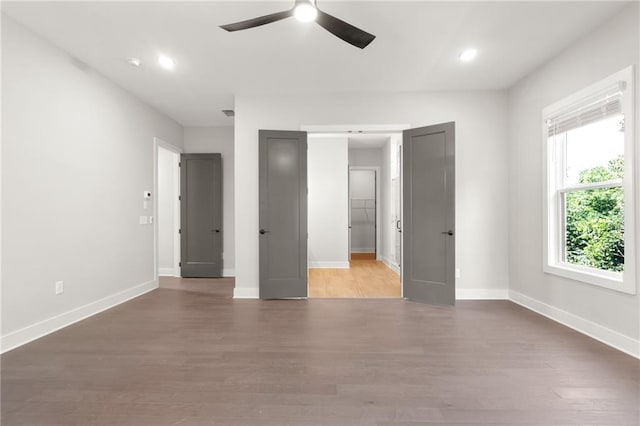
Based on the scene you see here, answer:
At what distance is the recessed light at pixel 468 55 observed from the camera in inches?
131

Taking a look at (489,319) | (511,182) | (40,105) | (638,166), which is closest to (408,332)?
(489,319)

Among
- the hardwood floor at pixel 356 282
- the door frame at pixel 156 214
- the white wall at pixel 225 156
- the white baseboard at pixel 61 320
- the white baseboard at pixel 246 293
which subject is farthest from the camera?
the white wall at pixel 225 156

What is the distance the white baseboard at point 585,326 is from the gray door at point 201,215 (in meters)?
4.98

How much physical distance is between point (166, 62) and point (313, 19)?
2.12 metres

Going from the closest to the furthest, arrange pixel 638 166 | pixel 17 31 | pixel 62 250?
1. pixel 638 166
2. pixel 17 31
3. pixel 62 250

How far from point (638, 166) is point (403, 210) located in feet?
7.77

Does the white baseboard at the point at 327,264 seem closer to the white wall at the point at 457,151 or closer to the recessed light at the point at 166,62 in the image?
the white wall at the point at 457,151

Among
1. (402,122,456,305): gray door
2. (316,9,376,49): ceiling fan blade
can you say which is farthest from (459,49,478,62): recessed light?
(316,9,376,49): ceiling fan blade

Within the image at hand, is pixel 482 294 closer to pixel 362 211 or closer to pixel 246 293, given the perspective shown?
pixel 246 293

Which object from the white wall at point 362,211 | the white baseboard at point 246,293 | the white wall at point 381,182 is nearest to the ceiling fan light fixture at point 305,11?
the white baseboard at point 246,293

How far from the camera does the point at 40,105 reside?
9.98 feet

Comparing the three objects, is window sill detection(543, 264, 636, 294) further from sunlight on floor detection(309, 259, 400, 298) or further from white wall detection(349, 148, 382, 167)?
white wall detection(349, 148, 382, 167)

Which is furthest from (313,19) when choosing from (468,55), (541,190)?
(541,190)

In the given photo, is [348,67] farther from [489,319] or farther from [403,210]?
[489,319]
